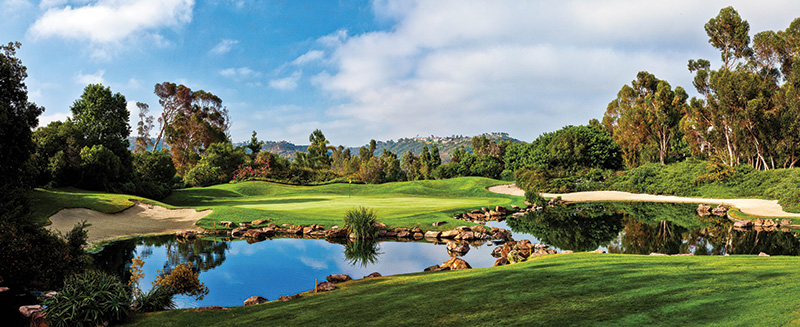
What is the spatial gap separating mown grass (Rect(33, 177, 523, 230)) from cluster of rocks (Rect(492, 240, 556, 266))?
14.6 ft

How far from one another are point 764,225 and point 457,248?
13.8 metres

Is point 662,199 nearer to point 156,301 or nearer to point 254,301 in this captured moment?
point 254,301

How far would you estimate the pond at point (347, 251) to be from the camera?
34.2ft

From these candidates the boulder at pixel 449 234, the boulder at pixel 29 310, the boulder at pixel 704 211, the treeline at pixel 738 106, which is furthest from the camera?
the treeline at pixel 738 106

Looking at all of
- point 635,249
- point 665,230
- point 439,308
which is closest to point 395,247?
point 635,249

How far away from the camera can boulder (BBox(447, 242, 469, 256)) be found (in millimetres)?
13703

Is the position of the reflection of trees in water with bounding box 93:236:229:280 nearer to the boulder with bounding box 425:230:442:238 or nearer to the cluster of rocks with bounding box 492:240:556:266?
the boulder with bounding box 425:230:442:238

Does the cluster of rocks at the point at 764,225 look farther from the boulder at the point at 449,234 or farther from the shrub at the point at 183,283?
the shrub at the point at 183,283

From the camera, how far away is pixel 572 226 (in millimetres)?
19344

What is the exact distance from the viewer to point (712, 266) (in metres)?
7.07

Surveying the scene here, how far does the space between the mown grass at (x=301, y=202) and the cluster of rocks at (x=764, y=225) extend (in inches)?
483

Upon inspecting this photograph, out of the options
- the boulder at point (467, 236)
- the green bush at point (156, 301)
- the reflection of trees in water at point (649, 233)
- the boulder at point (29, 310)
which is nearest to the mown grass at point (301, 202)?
the boulder at point (467, 236)

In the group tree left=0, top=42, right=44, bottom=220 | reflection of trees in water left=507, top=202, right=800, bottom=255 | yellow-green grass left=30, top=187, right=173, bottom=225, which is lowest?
reflection of trees in water left=507, top=202, right=800, bottom=255

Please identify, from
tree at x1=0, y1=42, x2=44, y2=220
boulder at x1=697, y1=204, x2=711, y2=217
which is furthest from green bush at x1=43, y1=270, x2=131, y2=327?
boulder at x1=697, y1=204, x2=711, y2=217
